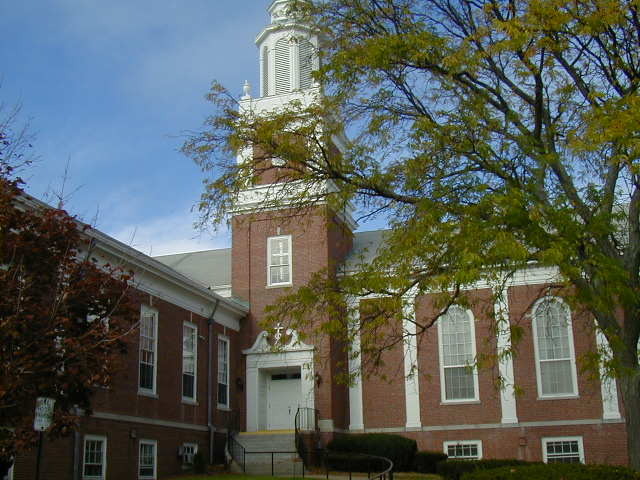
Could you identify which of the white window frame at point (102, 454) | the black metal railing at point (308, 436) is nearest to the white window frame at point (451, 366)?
the black metal railing at point (308, 436)

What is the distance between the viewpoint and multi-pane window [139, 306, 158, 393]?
21.9 metres

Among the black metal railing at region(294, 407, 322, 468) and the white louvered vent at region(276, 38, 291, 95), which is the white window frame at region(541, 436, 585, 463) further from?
the white louvered vent at region(276, 38, 291, 95)

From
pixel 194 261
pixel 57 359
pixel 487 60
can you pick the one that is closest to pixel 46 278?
pixel 57 359

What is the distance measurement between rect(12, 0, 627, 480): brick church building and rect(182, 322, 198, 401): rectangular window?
0.05m

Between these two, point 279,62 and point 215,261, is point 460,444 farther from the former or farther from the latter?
point 279,62

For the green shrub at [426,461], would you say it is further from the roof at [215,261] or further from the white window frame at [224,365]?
the roof at [215,261]

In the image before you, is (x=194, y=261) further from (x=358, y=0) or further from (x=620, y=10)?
(x=620, y=10)

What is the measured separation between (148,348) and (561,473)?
13.2m

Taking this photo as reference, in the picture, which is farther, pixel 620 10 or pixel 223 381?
pixel 223 381

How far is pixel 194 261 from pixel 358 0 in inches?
863

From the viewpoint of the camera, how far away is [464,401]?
26922 millimetres

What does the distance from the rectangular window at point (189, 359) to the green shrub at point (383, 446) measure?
5.09 metres

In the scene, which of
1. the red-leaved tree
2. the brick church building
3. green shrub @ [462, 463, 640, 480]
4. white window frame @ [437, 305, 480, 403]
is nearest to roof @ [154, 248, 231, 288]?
the brick church building

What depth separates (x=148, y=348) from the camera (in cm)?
2225
